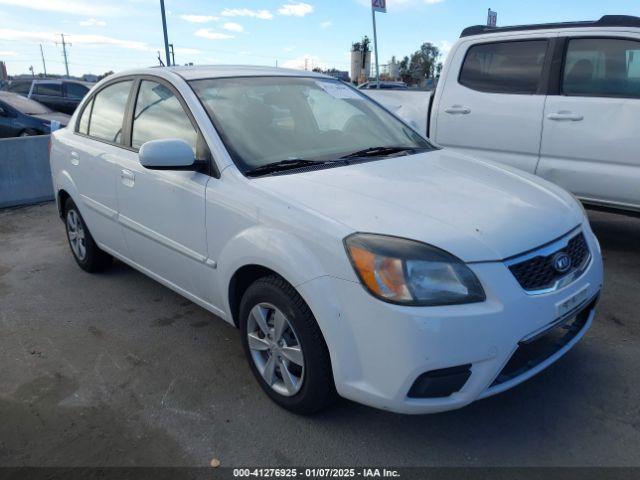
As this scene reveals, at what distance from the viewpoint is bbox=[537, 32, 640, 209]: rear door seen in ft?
14.0

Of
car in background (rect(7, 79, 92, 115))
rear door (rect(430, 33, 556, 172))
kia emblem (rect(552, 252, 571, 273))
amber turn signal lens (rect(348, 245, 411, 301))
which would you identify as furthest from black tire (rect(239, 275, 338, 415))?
car in background (rect(7, 79, 92, 115))

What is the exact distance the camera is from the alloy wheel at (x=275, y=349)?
252 centimetres

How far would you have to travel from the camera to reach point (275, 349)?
8.60 ft

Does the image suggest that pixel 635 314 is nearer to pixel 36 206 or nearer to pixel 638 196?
pixel 638 196

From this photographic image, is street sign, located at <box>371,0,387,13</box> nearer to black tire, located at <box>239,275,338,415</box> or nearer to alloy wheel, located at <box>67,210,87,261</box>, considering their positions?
alloy wheel, located at <box>67,210,87,261</box>

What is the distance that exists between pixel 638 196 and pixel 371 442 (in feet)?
10.4

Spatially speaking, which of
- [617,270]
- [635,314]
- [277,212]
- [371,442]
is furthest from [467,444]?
[617,270]

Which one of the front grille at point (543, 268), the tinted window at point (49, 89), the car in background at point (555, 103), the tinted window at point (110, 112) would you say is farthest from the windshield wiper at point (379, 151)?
the tinted window at point (49, 89)

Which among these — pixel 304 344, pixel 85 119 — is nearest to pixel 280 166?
pixel 304 344

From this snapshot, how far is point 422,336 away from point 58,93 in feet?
55.2

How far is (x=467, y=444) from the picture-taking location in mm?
2432

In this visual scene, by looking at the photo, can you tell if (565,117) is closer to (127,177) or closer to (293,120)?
(293,120)

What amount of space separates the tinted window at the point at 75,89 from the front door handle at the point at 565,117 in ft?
49.1

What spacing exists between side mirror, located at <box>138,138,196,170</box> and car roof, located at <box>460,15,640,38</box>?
363 cm
